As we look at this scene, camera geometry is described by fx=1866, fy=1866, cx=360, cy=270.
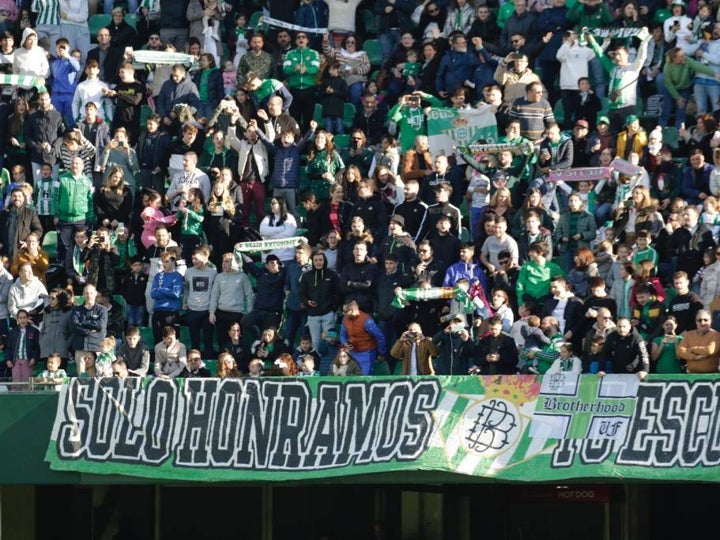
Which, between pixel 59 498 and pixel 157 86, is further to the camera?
pixel 157 86

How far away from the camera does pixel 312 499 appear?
2422 cm

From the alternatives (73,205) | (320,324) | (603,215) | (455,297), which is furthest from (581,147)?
(73,205)

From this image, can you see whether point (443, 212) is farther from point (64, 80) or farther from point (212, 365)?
point (64, 80)

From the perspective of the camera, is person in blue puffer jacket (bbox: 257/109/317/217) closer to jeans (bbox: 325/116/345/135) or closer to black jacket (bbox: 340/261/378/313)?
jeans (bbox: 325/116/345/135)

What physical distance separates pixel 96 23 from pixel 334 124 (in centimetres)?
527

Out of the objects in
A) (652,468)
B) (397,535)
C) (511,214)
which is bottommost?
(397,535)

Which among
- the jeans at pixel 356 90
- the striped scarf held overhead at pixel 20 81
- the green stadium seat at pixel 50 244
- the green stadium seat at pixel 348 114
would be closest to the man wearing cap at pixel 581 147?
the jeans at pixel 356 90

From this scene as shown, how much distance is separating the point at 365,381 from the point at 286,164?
233 inches

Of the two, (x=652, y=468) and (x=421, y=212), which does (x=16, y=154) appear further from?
(x=652, y=468)

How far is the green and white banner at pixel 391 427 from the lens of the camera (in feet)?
63.3

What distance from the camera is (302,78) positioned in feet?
88.6

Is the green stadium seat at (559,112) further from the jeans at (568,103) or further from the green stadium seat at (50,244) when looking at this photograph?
the green stadium seat at (50,244)

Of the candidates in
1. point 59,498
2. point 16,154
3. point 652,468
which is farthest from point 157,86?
point 652,468

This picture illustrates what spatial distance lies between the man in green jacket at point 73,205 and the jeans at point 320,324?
3.95 m
